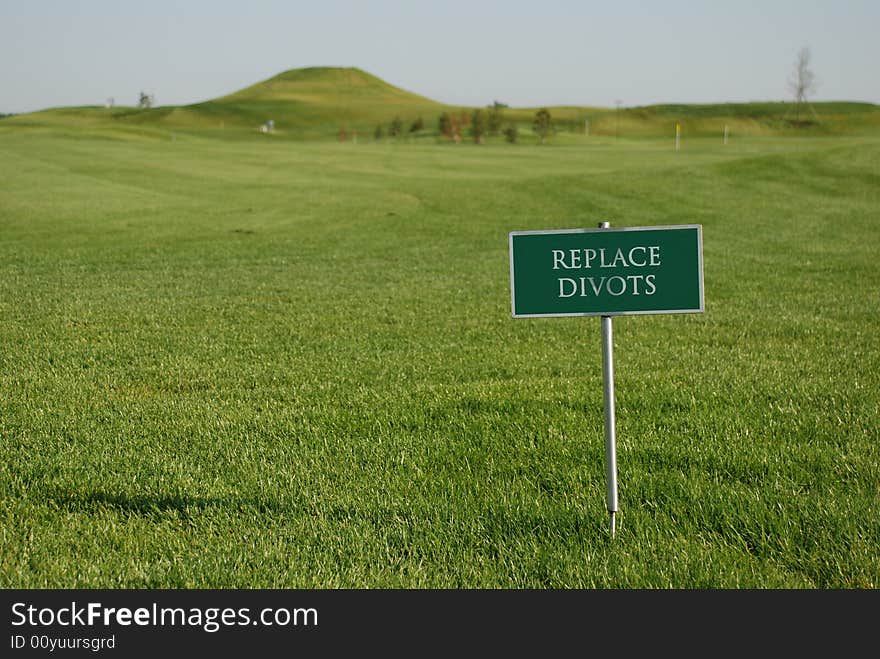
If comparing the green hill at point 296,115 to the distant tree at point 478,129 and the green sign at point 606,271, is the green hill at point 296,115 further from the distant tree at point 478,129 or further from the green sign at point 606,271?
the green sign at point 606,271

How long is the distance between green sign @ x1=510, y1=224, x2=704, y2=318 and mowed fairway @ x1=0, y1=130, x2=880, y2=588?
46.7 inches

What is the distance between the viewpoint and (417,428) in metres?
5.81

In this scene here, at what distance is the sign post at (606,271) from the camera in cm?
384

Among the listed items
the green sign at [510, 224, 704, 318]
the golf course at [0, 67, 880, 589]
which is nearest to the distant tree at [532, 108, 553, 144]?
the golf course at [0, 67, 880, 589]

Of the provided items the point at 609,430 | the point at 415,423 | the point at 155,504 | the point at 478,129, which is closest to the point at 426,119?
the point at 478,129

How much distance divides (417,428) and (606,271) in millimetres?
2340

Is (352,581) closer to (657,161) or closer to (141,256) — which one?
(141,256)

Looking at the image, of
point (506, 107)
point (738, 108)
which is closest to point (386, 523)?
point (738, 108)

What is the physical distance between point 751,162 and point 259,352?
2678cm

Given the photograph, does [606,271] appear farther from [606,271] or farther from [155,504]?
[155,504]

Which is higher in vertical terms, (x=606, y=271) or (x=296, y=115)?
(x=296, y=115)

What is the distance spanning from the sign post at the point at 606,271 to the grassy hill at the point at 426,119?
310 ft

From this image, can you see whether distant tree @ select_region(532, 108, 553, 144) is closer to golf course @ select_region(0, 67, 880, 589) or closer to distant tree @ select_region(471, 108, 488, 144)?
distant tree @ select_region(471, 108, 488, 144)

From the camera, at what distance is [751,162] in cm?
3047
